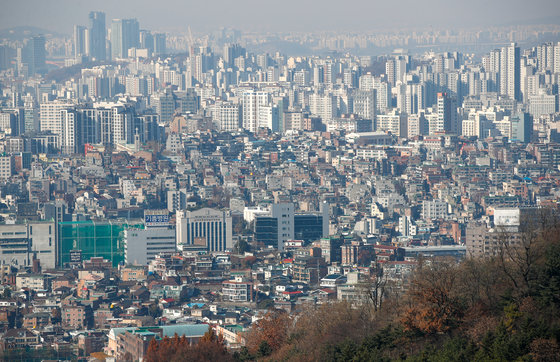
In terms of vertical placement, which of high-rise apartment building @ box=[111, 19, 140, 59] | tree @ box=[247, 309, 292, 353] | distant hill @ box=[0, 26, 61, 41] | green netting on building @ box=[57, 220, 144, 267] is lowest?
tree @ box=[247, 309, 292, 353]

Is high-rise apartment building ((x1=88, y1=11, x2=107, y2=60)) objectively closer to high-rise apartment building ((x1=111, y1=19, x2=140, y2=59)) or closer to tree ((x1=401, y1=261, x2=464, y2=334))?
high-rise apartment building ((x1=111, y1=19, x2=140, y2=59))

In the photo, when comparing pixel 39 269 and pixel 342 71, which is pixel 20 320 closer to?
pixel 39 269

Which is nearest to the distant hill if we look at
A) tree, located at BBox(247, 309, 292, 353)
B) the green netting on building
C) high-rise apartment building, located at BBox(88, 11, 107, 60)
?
high-rise apartment building, located at BBox(88, 11, 107, 60)

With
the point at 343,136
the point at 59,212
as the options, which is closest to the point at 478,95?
the point at 343,136

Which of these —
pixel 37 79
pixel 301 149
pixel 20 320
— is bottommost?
pixel 20 320

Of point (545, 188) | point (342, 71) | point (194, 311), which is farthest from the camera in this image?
point (342, 71)

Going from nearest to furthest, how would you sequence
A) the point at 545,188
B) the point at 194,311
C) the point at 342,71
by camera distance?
the point at 194,311 < the point at 545,188 < the point at 342,71

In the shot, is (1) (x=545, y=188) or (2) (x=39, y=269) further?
(1) (x=545, y=188)
